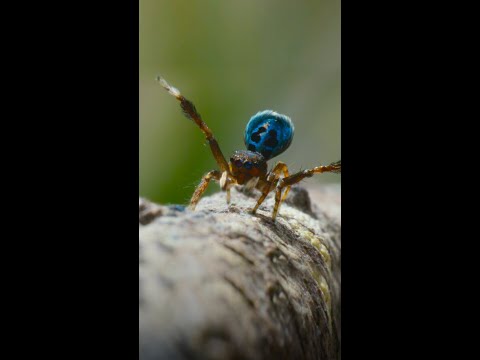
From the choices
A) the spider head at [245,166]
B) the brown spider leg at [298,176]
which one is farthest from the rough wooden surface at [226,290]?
the spider head at [245,166]

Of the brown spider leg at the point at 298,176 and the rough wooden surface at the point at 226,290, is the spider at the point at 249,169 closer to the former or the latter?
the brown spider leg at the point at 298,176

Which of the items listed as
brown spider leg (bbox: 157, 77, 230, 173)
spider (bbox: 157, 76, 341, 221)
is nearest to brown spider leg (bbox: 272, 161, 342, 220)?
spider (bbox: 157, 76, 341, 221)

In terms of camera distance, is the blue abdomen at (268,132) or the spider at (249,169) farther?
the blue abdomen at (268,132)

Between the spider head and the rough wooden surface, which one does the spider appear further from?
the rough wooden surface

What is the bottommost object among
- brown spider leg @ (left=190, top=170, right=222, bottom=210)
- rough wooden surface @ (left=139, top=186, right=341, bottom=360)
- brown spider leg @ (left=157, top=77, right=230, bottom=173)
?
rough wooden surface @ (left=139, top=186, right=341, bottom=360)


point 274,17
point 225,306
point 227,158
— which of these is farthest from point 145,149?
point 225,306

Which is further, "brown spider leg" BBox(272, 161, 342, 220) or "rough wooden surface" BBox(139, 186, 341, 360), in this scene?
"brown spider leg" BBox(272, 161, 342, 220)

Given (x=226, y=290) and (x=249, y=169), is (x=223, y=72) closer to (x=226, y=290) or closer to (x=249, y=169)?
(x=249, y=169)
